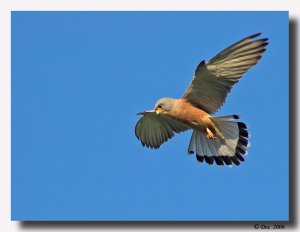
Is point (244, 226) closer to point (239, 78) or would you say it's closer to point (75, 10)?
point (239, 78)

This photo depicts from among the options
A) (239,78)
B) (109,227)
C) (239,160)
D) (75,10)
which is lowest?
(109,227)

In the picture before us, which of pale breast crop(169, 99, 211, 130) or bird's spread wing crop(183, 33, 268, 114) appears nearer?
bird's spread wing crop(183, 33, 268, 114)

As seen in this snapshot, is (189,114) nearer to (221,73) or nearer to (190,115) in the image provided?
(190,115)

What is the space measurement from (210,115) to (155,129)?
72 cm

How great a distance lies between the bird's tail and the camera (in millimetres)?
6102

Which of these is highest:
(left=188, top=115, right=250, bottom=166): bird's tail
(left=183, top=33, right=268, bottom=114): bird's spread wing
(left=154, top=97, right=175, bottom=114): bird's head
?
(left=183, top=33, right=268, bottom=114): bird's spread wing

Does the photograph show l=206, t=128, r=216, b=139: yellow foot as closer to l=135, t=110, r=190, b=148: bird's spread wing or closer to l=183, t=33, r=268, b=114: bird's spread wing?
l=183, t=33, r=268, b=114: bird's spread wing

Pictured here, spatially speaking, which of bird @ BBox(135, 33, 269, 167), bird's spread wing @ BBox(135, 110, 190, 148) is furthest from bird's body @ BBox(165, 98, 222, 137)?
bird's spread wing @ BBox(135, 110, 190, 148)

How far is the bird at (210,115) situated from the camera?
564cm

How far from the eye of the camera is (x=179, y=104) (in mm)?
6035

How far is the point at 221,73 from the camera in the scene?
5770 millimetres

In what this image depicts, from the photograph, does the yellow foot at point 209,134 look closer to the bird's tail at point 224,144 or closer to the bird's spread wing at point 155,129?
the bird's tail at point 224,144
